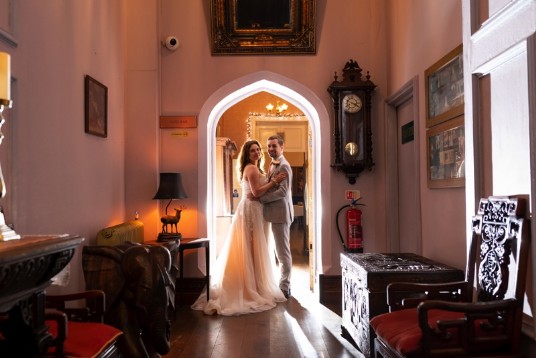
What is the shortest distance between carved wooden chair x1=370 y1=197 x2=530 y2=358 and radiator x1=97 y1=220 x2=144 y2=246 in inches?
100

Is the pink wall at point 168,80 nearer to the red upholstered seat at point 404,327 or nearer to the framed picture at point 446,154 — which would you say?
the framed picture at point 446,154

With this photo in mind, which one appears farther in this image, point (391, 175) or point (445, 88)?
point (391, 175)

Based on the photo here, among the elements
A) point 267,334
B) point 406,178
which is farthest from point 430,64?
point 267,334

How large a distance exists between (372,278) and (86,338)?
6.28 feet

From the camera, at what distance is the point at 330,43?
19.1 feet

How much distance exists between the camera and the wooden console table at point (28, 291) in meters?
1.53

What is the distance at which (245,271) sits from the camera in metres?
5.42

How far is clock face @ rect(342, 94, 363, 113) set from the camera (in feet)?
18.6

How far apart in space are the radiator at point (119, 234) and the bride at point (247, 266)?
1.00m

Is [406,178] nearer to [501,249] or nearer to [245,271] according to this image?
[245,271]

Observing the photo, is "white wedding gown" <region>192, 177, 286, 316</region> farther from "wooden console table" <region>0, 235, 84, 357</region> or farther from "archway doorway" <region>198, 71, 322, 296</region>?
"wooden console table" <region>0, 235, 84, 357</region>

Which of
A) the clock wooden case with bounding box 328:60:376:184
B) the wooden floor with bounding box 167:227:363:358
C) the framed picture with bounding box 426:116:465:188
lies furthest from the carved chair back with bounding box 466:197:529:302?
the clock wooden case with bounding box 328:60:376:184

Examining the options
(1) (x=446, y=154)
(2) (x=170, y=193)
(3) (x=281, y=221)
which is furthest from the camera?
(3) (x=281, y=221)

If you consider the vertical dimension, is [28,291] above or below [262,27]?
below
